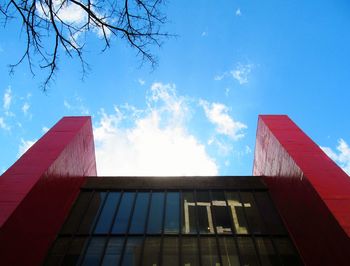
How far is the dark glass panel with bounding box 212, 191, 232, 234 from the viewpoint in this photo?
31.7 feet

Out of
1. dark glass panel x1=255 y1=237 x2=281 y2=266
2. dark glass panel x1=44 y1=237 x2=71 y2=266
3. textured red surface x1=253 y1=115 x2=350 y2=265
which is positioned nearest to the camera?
textured red surface x1=253 y1=115 x2=350 y2=265

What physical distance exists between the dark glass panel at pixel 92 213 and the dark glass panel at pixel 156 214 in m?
1.99

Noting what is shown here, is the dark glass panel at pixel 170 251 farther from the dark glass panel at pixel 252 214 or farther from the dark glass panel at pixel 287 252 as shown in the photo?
the dark glass panel at pixel 287 252

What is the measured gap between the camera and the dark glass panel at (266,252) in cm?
838

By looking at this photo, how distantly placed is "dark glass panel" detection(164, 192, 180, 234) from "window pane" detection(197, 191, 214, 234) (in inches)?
31.0

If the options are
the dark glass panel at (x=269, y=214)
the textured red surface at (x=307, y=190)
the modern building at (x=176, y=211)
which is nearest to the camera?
the textured red surface at (x=307, y=190)

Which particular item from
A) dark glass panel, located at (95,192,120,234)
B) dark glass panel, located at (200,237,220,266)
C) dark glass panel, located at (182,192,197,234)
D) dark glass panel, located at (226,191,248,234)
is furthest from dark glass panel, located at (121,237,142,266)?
dark glass panel, located at (226,191,248,234)

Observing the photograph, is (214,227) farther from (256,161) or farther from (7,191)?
(7,191)

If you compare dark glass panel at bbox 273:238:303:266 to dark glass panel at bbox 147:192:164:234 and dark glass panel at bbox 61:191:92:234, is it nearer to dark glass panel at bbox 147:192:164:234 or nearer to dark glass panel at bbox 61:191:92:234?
dark glass panel at bbox 147:192:164:234

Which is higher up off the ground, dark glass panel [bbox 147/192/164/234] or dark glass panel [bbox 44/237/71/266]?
dark glass panel [bbox 147/192/164/234]

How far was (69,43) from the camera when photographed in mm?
5973

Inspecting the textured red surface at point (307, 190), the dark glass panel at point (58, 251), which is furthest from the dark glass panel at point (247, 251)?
the dark glass panel at point (58, 251)

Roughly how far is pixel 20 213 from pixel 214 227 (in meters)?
5.86

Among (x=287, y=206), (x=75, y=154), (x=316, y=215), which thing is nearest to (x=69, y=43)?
(x=75, y=154)
